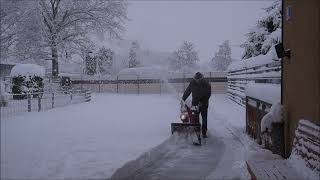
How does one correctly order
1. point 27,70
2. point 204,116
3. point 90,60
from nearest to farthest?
point 27,70 → point 204,116 → point 90,60

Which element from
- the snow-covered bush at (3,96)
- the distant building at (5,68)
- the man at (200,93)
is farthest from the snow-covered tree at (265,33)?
the snow-covered bush at (3,96)

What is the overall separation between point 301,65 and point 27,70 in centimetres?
411

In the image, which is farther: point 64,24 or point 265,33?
point 265,33

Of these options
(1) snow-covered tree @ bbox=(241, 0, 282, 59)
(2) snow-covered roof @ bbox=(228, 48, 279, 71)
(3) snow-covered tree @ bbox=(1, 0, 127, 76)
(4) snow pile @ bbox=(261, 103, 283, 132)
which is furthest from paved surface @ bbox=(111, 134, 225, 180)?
(1) snow-covered tree @ bbox=(241, 0, 282, 59)

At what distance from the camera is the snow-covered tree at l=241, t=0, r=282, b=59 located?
68.3ft

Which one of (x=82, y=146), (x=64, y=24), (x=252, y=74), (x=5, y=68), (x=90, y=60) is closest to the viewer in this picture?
(x=5, y=68)

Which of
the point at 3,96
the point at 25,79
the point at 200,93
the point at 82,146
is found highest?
the point at 25,79

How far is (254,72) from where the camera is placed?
18.5m

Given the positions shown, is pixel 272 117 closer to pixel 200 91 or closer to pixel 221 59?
pixel 200 91

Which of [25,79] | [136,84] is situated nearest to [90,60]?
[25,79]

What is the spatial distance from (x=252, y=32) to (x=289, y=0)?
17.3 meters

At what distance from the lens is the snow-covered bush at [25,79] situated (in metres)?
5.93

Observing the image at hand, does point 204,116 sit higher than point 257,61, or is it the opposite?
point 257,61

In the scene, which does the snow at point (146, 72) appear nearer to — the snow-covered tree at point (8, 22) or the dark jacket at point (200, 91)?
the dark jacket at point (200, 91)
